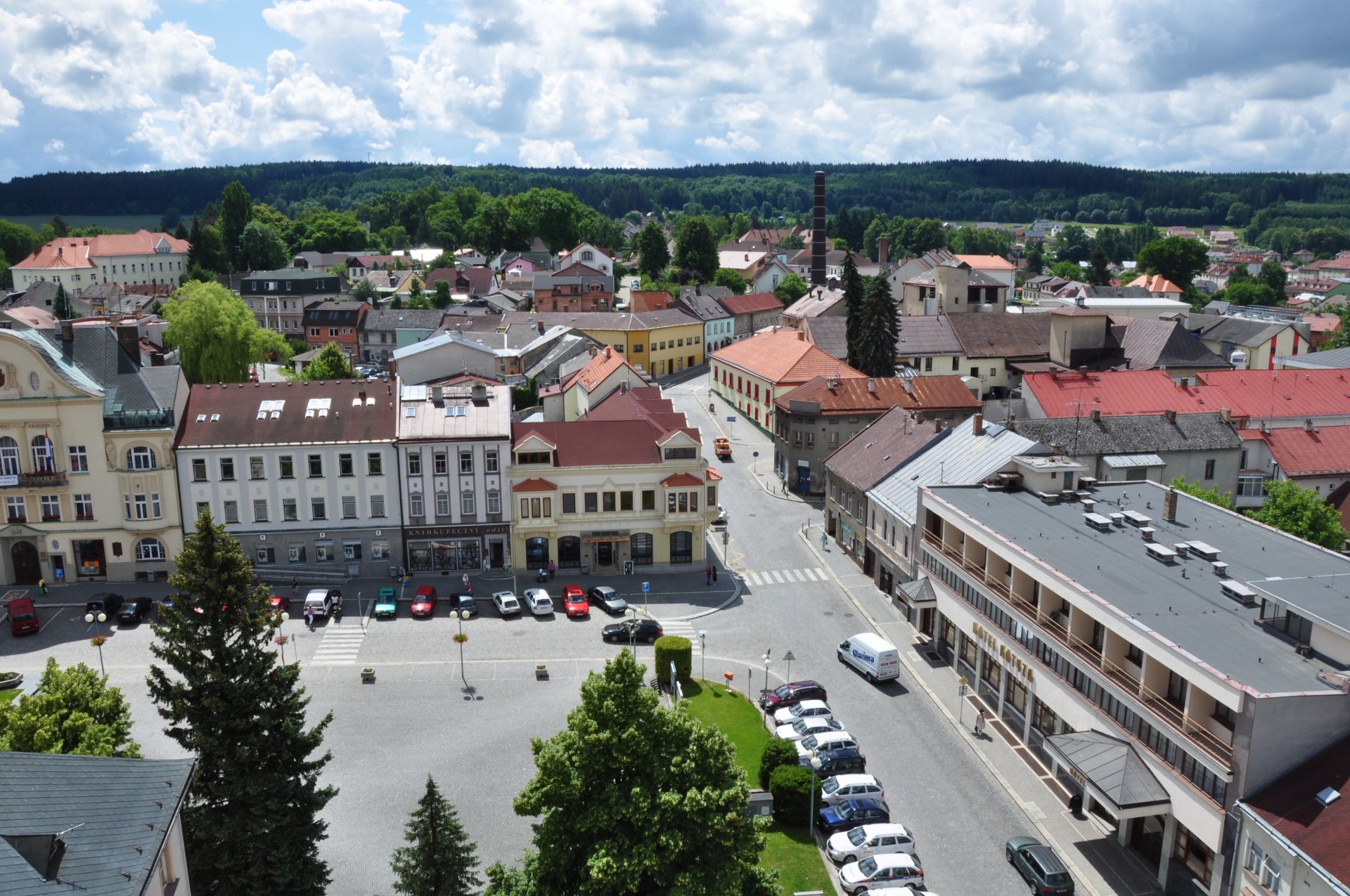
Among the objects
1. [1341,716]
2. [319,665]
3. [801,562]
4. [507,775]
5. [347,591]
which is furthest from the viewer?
[801,562]

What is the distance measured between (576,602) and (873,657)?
17.3 metres

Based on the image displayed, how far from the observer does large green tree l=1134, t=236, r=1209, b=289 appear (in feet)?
612

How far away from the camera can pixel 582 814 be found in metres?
28.3

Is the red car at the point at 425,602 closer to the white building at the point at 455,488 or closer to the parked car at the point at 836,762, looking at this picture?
the white building at the point at 455,488

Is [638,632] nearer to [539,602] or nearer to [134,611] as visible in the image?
[539,602]

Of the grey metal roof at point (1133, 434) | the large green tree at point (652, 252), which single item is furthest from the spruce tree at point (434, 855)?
the large green tree at point (652, 252)

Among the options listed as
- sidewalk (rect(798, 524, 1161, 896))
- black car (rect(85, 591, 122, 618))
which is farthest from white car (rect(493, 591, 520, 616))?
black car (rect(85, 591, 122, 618))

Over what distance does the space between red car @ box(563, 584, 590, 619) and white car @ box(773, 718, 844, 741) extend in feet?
53.4

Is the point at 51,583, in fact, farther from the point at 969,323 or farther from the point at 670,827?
the point at 969,323

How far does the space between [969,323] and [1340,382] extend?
33.9 meters

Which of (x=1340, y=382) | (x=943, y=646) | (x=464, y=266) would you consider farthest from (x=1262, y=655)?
(x=464, y=266)

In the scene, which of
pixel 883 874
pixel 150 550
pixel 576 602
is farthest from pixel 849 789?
pixel 150 550

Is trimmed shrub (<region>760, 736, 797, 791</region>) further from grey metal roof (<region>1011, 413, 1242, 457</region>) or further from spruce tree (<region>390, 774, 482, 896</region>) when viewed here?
grey metal roof (<region>1011, 413, 1242, 457</region>)

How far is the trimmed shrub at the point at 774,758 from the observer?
1644 inches
